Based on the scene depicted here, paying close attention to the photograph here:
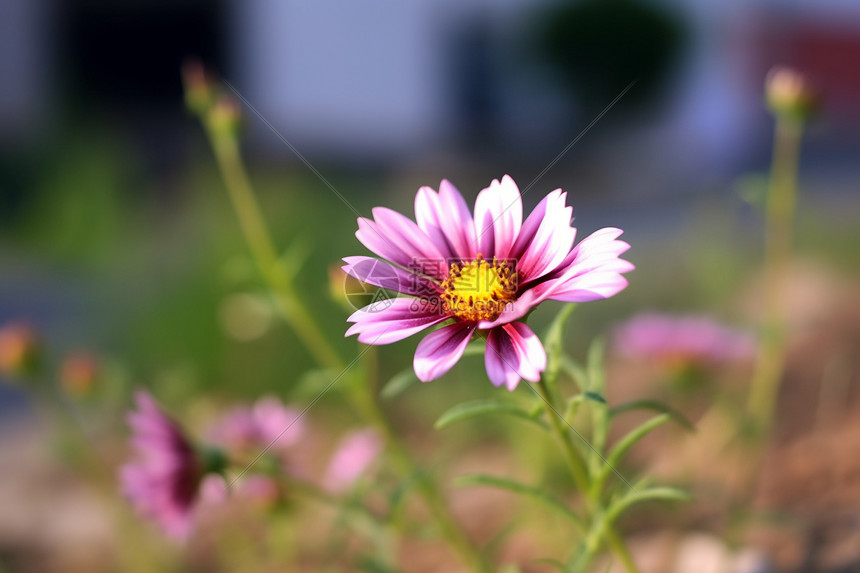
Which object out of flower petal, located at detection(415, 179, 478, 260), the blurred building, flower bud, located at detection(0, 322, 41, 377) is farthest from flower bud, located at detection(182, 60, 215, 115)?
the blurred building

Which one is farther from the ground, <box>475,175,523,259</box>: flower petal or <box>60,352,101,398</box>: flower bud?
<box>60,352,101,398</box>: flower bud

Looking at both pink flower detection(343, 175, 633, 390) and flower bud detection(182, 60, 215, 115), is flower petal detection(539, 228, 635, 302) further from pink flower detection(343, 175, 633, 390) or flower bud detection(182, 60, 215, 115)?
flower bud detection(182, 60, 215, 115)

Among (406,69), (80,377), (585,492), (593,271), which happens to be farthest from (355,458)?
(406,69)

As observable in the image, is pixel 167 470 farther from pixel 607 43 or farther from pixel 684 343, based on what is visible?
pixel 607 43

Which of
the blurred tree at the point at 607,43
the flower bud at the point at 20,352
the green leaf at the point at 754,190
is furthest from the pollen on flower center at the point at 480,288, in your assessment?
the blurred tree at the point at 607,43

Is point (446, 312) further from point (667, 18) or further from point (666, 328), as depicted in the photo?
point (667, 18)

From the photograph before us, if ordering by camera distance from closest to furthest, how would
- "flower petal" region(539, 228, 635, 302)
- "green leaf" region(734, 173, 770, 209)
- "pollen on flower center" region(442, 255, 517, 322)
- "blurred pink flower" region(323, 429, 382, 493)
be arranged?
1. "flower petal" region(539, 228, 635, 302)
2. "pollen on flower center" region(442, 255, 517, 322)
3. "green leaf" region(734, 173, 770, 209)
4. "blurred pink flower" region(323, 429, 382, 493)

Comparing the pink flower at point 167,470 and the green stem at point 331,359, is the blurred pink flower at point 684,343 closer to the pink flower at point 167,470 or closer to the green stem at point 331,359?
the green stem at point 331,359
